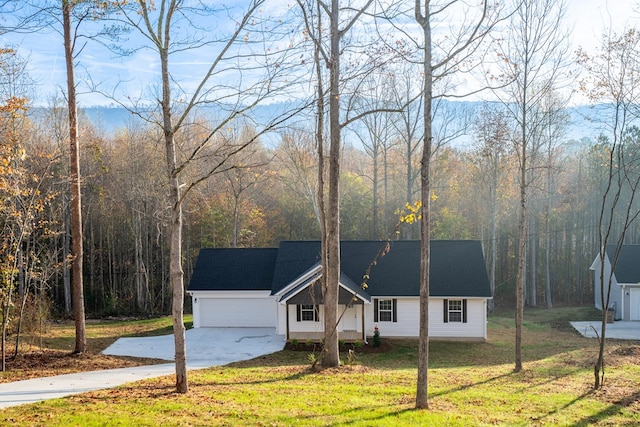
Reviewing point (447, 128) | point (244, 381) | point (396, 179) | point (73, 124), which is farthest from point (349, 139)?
point (244, 381)

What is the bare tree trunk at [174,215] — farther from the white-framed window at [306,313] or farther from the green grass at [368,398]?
the white-framed window at [306,313]

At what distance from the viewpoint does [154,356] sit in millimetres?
16516

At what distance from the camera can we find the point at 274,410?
8422 mm

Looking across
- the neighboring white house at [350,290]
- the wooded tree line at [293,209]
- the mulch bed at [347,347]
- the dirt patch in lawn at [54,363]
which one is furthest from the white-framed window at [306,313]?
the wooded tree line at [293,209]

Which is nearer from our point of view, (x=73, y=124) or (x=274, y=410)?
(x=274, y=410)

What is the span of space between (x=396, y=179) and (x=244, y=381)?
26.1 meters

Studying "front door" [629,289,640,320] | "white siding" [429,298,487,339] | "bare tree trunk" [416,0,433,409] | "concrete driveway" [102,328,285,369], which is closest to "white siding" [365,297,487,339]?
"white siding" [429,298,487,339]

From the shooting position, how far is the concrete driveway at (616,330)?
69.1 feet

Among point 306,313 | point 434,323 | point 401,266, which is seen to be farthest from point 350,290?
point 434,323

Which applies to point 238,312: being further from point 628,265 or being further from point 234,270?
point 628,265

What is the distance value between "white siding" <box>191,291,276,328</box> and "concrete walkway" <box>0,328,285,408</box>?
0.47 meters

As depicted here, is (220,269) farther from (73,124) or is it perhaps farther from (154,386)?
(154,386)

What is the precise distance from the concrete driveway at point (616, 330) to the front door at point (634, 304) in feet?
2.40

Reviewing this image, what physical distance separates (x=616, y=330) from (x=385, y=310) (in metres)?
10.5
